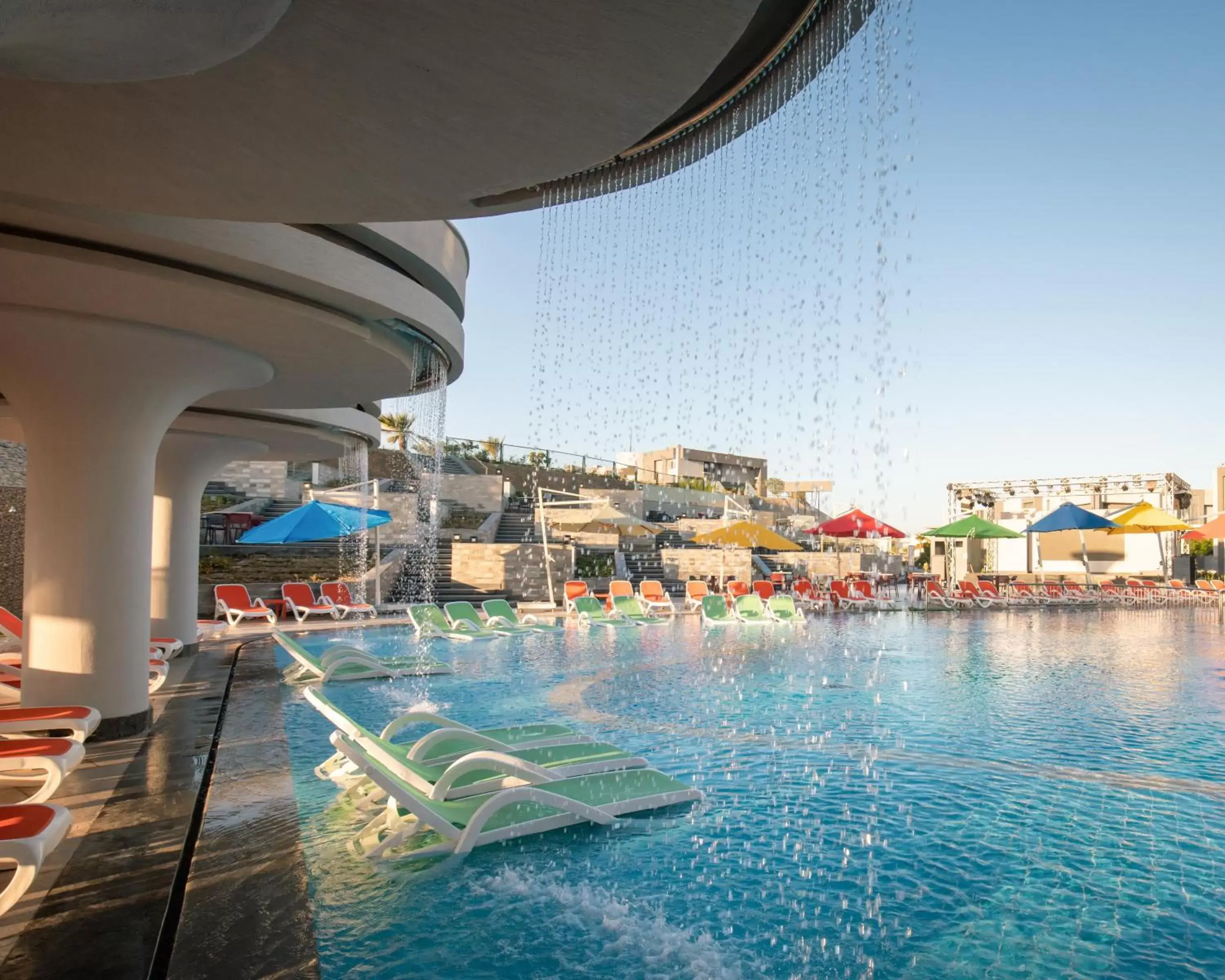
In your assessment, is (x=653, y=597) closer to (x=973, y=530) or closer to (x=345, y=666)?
(x=345, y=666)

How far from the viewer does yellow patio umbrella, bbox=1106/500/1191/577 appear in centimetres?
2562

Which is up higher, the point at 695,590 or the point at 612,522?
the point at 612,522

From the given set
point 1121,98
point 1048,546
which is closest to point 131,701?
point 1121,98

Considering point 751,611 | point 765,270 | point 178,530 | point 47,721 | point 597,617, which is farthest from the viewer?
point 751,611

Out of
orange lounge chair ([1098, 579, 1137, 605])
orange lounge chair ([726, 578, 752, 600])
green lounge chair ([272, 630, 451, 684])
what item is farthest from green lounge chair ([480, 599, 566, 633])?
orange lounge chair ([1098, 579, 1137, 605])

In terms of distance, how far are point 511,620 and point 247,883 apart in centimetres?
1305

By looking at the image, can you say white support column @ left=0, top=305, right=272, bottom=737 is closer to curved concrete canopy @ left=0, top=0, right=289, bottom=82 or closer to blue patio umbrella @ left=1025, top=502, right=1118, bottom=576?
curved concrete canopy @ left=0, top=0, right=289, bottom=82

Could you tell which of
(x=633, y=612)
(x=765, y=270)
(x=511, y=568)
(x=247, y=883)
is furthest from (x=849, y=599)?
(x=247, y=883)

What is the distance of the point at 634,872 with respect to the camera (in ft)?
15.6

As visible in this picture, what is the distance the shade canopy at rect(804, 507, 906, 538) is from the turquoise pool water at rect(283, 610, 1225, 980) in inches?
499

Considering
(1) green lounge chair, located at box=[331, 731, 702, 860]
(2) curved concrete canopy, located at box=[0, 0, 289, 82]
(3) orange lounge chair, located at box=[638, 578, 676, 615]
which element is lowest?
(1) green lounge chair, located at box=[331, 731, 702, 860]

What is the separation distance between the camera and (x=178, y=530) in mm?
12719

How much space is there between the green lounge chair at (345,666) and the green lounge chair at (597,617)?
20.6ft

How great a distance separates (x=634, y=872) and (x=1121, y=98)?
11.2 m
